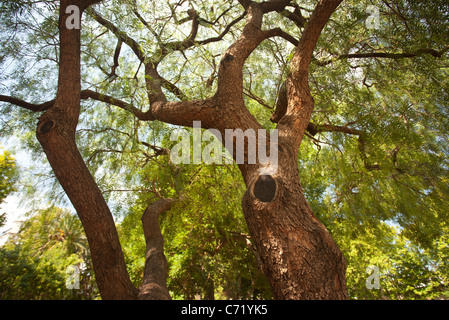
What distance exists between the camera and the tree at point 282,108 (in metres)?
1.50


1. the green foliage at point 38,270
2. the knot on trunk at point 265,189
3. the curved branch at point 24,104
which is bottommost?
the green foliage at point 38,270

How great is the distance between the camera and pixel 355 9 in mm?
3045

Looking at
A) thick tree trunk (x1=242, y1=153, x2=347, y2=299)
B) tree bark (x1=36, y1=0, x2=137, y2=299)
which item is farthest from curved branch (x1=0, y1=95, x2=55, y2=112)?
thick tree trunk (x1=242, y1=153, x2=347, y2=299)

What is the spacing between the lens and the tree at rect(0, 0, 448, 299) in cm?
150

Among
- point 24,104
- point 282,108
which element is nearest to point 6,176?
point 24,104

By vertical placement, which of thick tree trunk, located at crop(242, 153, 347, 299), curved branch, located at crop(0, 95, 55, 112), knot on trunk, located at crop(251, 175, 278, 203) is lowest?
thick tree trunk, located at crop(242, 153, 347, 299)

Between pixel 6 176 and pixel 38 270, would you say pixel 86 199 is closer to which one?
pixel 6 176

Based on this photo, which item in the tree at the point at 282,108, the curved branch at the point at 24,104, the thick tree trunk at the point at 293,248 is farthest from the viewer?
the curved branch at the point at 24,104

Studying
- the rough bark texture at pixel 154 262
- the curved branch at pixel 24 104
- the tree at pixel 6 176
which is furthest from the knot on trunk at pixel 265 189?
the tree at pixel 6 176

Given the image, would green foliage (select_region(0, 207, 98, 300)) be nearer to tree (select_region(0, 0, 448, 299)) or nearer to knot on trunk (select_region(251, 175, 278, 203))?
tree (select_region(0, 0, 448, 299))

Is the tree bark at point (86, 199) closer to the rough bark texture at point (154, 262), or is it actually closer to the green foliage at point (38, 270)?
the rough bark texture at point (154, 262)

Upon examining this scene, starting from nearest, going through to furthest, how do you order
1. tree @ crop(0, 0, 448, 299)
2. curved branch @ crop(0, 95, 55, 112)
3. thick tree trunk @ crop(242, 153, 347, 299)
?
thick tree trunk @ crop(242, 153, 347, 299) → tree @ crop(0, 0, 448, 299) → curved branch @ crop(0, 95, 55, 112)

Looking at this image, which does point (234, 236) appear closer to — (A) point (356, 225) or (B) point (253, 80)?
(A) point (356, 225)
